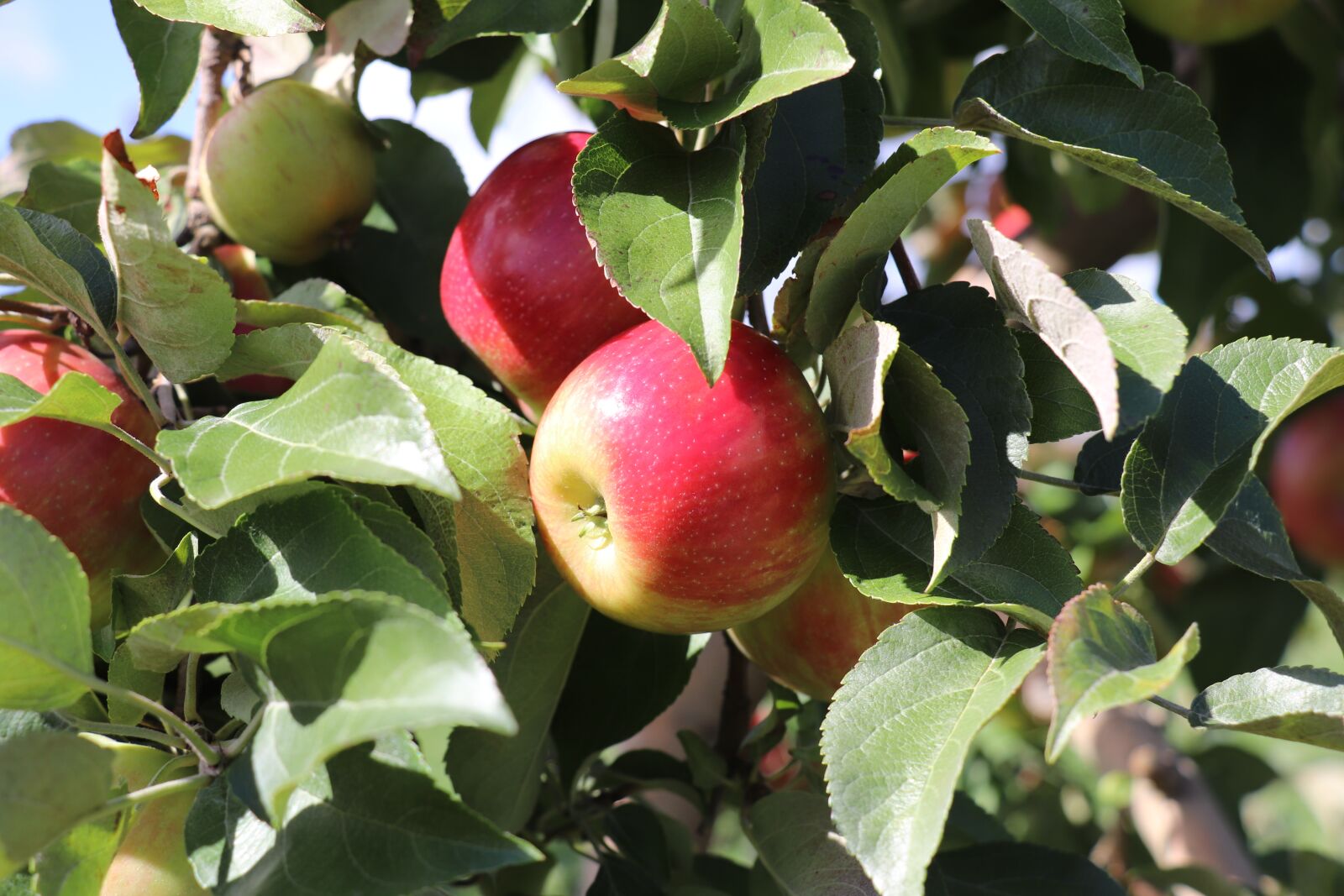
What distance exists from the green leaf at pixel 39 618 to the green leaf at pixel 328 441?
60mm

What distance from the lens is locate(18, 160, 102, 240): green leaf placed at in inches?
32.6

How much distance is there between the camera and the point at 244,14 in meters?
0.59

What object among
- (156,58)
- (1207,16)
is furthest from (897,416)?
(1207,16)

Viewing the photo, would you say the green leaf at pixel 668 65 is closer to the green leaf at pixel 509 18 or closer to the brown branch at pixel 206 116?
the green leaf at pixel 509 18

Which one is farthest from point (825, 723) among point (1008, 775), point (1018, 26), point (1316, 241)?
point (1316, 241)

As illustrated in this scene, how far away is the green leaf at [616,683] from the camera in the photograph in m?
0.81

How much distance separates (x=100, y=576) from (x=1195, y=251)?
1.11 m

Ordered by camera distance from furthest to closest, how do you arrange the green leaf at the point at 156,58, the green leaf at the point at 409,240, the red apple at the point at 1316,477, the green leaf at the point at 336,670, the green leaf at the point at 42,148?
1. the red apple at the point at 1316,477
2. the green leaf at the point at 42,148
3. the green leaf at the point at 409,240
4. the green leaf at the point at 156,58
5. the green leaf at the point at 336,670

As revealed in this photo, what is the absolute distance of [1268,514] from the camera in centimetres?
62

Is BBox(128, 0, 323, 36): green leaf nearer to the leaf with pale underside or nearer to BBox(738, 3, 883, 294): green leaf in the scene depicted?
BBox(738, 3, 883, 294): green leaf

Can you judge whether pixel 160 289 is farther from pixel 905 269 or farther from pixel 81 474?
pixel 905 269

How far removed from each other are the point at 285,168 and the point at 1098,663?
627 mm

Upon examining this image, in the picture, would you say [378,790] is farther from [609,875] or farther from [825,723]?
[609,875]

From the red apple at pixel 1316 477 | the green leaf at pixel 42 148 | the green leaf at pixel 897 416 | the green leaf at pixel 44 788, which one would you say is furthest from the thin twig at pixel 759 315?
the red apple at pixel 1316 477
